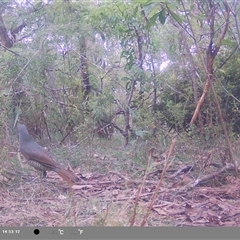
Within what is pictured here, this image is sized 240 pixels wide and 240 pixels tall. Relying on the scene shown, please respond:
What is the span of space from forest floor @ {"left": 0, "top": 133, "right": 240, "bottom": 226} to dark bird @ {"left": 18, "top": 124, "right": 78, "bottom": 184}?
2 cm

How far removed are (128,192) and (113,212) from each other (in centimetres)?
15

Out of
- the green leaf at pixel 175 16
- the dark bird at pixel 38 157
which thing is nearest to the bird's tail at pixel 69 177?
the dark bird at pixel 38 157

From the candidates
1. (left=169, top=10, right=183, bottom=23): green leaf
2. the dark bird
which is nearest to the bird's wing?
the dark bird

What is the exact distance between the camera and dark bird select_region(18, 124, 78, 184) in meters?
1.65

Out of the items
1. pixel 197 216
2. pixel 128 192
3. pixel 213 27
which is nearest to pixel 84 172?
pixel 128 192

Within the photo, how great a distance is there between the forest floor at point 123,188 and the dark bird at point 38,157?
0.02 metres

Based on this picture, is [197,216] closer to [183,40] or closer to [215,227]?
[215,227]

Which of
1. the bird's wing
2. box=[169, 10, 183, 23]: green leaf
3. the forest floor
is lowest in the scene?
the forest floor

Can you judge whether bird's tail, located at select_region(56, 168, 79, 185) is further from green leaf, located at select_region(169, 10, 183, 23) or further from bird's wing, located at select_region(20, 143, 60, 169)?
green leaf, located at select_region(169, 10, 183, 23)

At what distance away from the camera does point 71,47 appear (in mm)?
1725

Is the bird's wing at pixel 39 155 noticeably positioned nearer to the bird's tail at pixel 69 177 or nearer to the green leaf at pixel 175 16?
the bird's tail at pixel 69 177

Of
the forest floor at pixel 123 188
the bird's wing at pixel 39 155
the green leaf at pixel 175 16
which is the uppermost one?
the green leaf at pixel 175 16

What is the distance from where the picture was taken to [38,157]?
1.71 meters

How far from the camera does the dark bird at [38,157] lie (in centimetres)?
165
